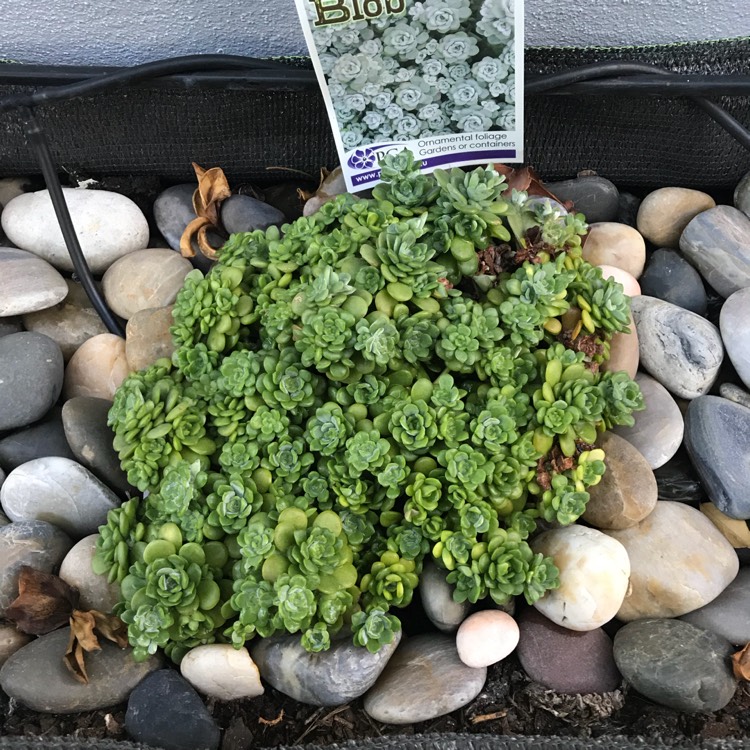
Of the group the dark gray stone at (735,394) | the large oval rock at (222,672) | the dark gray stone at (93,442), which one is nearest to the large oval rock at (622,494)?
the dark gray stone at (735,394)

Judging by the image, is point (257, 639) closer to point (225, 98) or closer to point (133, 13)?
point (225, 98)

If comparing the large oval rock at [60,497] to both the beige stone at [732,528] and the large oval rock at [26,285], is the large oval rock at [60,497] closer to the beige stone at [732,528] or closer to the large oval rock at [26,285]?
the large oval rock at [26,285]

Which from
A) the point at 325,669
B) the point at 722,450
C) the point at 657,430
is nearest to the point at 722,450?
the point at 722,450

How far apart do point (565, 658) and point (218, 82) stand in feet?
3.77

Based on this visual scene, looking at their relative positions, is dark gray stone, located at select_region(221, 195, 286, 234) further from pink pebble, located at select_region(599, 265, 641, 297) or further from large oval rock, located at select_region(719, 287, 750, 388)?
large oval rock, located at select_region(719, 287, 750, 388)

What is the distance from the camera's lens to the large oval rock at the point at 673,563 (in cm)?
116

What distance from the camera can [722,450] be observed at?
4.12ft

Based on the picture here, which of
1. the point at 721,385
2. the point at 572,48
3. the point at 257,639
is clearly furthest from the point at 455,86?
the point at 257,639

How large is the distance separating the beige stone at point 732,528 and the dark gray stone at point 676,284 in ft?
1.34

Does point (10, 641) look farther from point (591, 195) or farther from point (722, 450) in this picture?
point (591, 195)

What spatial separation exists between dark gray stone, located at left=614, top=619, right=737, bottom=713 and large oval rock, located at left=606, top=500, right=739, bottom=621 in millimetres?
51

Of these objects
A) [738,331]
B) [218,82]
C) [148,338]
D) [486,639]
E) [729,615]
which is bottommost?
[729,615]

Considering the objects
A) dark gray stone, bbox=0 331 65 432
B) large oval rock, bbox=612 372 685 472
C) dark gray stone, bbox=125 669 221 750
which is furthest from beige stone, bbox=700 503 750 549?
dark gray stone, bbox=0 331 65 432

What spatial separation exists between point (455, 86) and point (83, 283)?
798 mm
